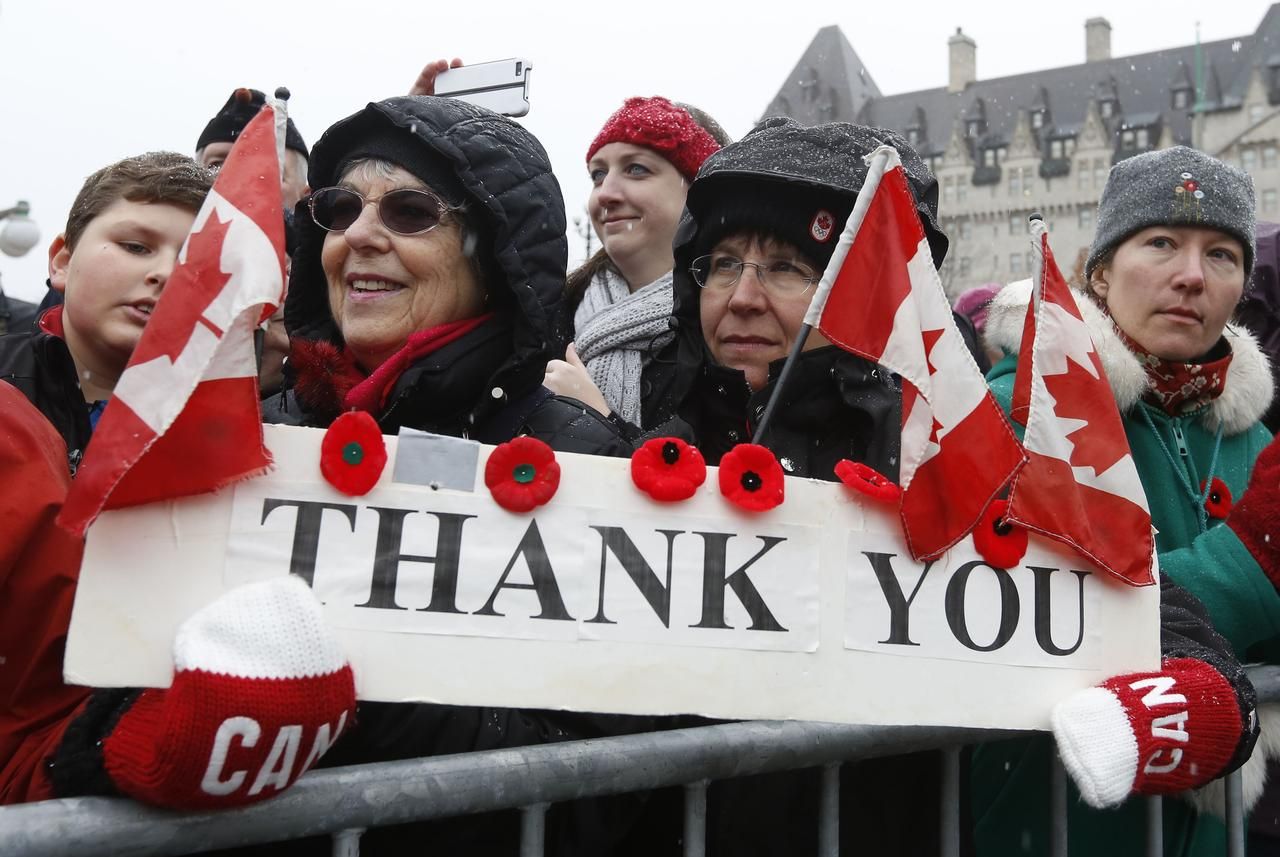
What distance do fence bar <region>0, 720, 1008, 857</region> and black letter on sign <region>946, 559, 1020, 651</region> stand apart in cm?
18

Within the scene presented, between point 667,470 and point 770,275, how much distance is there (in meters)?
1.00

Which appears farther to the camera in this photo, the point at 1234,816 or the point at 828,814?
the point at 1234,816

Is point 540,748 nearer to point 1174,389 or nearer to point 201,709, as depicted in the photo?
point 201,709

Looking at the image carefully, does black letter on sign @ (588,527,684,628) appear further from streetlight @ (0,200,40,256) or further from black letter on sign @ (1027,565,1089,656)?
streetlight @ (0,200,40,256)

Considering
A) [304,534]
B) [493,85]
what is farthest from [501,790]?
[493,85]

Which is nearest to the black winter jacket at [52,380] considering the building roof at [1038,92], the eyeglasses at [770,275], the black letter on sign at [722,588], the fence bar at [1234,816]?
the black letter on sign at [722,588]

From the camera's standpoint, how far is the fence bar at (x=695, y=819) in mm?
1778

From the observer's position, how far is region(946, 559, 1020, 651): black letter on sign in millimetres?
1954

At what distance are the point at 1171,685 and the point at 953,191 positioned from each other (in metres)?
68.9

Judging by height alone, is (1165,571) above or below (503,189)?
below

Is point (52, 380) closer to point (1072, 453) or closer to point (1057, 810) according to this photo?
point (1072, 453)

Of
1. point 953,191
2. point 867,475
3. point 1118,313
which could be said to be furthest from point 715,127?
point 953,191

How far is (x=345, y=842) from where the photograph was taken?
1503 mm

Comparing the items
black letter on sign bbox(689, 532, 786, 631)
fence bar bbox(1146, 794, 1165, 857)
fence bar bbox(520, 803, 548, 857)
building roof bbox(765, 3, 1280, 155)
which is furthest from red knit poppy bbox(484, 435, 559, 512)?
building roof bbox(765, 3, 1280, 155)
